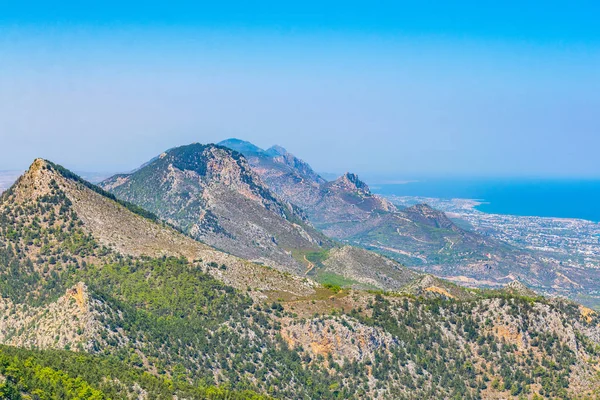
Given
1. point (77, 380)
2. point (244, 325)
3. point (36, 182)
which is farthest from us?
point (36, 182)

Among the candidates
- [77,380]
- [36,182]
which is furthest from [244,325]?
[36,182]

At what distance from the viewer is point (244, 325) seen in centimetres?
11638

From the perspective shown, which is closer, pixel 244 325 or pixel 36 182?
pixel 244 325

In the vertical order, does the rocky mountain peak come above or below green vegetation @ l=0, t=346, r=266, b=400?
above

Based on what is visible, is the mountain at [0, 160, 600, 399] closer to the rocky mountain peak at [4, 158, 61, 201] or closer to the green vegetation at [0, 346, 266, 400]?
the rocky mountain peak at [4, 158, 61, 201]

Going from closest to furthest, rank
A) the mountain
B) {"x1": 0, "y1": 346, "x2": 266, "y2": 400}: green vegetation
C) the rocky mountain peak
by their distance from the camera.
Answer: {"x1": 0, "y1": 346, "x2": 266, "y2": 400}: green vegetation
the mountain
the rocky mountain peak

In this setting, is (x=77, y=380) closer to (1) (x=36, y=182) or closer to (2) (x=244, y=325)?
(2) (x=244, y=325)

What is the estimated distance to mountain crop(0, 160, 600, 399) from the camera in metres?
104

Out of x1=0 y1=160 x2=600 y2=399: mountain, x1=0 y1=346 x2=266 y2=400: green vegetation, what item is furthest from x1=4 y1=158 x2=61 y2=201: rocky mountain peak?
x1=0 y1=346 x2=266 y2=400: green vegetation

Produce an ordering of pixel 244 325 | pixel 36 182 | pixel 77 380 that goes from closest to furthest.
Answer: pixel 77 380, pixel 244 325, pixel 36 182

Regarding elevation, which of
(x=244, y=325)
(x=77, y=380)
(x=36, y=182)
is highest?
(x=36, y=182)

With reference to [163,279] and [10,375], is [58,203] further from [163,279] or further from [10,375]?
[10,375]

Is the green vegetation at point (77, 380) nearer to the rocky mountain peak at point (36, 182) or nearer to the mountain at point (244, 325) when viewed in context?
the mountain at point (244, 325)

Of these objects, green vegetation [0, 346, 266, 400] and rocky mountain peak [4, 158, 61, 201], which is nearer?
green vegetation [0, 346, 266, 400]
